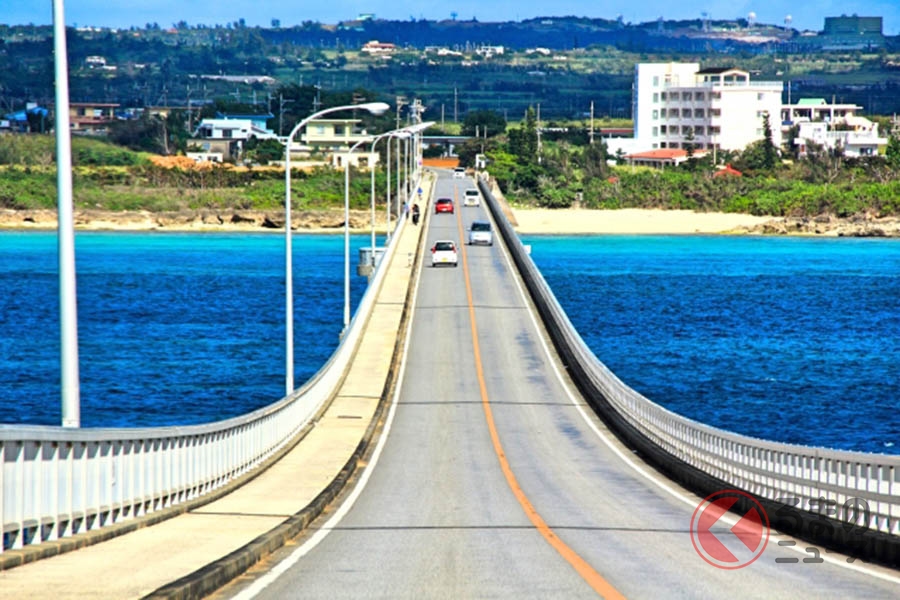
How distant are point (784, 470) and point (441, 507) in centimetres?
562

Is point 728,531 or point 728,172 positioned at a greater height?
point 728,531

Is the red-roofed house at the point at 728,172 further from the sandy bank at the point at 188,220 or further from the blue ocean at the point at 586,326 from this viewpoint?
the sandy bank at the point at 188,220

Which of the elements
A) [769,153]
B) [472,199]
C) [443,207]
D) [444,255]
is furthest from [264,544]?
[769,153]

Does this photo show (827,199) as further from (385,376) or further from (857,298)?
(385,376)

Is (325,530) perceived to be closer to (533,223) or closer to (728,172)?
(533,223)

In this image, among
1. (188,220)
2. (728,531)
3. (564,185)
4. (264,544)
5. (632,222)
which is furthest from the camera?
(564,185)

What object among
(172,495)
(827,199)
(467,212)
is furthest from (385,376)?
(827,199)

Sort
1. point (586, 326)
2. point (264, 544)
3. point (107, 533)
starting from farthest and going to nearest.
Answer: point (586, 326), point (264, 544), point (107, 533)

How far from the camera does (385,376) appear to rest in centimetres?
4441

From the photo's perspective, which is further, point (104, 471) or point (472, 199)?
point (472, 199)

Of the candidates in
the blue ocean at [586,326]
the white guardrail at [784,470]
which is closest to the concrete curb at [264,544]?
the white guardrail at [784,470]

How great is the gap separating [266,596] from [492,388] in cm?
2998

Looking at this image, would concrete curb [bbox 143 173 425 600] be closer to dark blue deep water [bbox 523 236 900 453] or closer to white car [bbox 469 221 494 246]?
dark blue deep water [bbox 523 236 900 453]

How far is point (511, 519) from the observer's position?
2109cm
